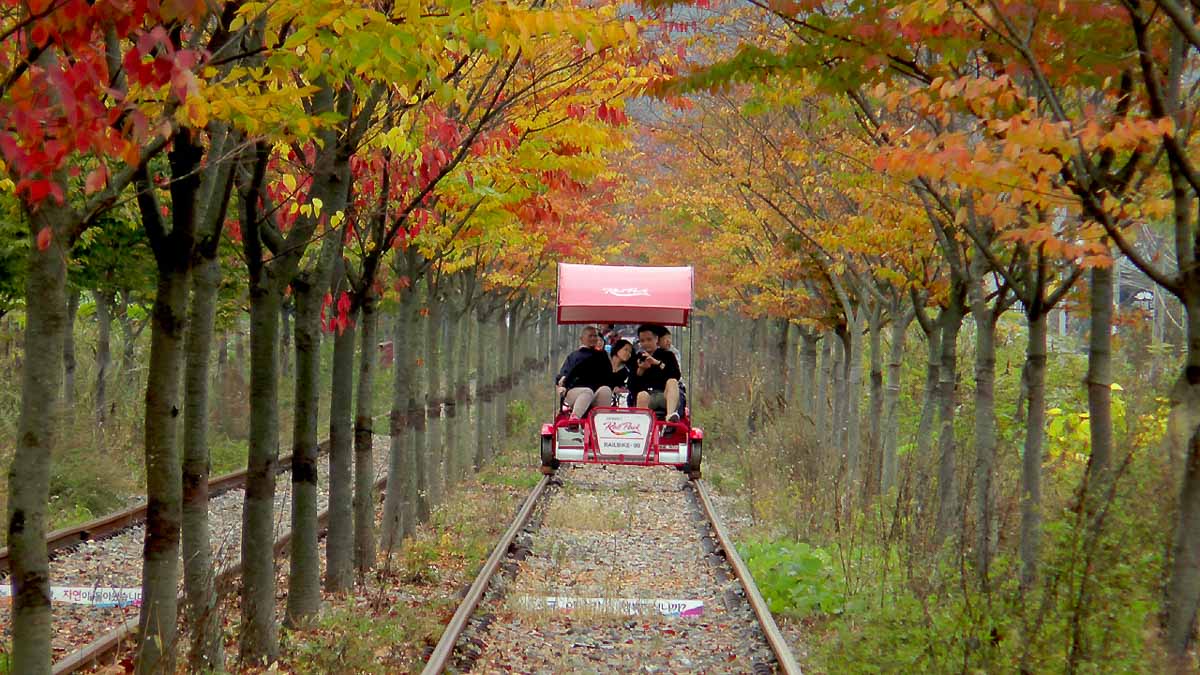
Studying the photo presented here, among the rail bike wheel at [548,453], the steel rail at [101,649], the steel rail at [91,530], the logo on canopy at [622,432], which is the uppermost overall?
the logo on canopy at [622,432]

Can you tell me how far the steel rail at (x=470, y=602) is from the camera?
924 cm

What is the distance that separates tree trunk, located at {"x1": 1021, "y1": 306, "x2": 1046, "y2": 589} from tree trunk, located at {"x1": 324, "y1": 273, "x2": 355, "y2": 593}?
6473 millimetres

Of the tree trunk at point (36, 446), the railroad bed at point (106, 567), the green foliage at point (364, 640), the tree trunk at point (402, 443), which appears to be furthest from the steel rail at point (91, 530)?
the tree trunk at point (36, 446)

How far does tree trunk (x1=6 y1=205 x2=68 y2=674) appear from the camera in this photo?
5.80 meters

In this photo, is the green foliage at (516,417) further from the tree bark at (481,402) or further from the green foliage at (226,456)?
the green foliage at (226,456)

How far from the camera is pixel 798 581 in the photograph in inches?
507

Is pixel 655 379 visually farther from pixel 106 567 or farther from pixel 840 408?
pixel 106 567

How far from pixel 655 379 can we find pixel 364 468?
6.25m

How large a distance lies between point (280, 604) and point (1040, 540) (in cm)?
734

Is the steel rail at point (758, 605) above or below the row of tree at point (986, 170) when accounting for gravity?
below

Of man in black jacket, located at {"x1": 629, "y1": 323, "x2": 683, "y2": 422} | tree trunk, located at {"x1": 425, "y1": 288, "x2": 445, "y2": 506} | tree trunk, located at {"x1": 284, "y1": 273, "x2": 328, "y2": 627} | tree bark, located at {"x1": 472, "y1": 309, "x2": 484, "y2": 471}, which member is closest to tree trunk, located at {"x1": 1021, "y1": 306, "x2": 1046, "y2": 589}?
tree trunk, located at {"x1": 284, "y1": 273, "x2": 328, "y2": 627}

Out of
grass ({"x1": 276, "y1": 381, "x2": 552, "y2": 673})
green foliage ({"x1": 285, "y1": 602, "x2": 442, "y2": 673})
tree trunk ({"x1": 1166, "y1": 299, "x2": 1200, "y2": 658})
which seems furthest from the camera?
grass ({"x1": 276, "y1": 381, "x2": 552, "y2": 673})

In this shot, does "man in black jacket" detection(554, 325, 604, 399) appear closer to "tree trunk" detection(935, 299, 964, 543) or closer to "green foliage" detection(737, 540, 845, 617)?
"green foliage" detection(737, 540, 845, 617)

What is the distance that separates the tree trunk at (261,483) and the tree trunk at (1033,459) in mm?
5601
